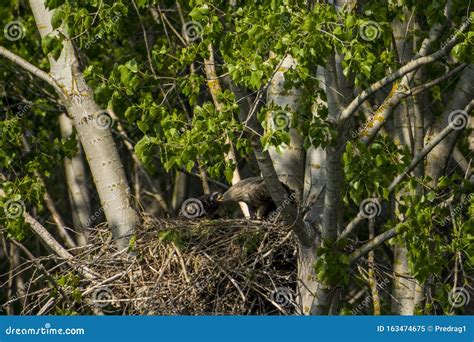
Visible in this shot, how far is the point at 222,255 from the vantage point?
14.3m

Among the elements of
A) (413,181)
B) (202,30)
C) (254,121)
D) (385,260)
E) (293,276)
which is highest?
(202,30)

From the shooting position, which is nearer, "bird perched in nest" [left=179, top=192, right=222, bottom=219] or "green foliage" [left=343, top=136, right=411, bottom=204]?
"green foliage" [left=343, top=136, right=411, bottom=204]

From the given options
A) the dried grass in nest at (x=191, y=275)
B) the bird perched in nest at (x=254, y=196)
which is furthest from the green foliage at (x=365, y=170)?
the bird perched in nest at (x=254, y=196)

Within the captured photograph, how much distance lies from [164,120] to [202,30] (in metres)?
0.96

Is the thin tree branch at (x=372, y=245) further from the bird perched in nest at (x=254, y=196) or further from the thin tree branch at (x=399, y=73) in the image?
the bird perched in nest at (x=254, y=196)

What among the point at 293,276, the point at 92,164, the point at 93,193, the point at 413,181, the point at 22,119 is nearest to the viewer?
the point at 413,181

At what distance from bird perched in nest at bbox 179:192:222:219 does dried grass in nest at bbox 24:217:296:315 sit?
828mm

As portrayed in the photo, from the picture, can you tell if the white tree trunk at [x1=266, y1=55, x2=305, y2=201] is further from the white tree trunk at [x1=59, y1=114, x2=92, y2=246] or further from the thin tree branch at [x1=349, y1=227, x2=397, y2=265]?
the white tree trunk at [x1=59, y1=114, x2=92, y2=246]

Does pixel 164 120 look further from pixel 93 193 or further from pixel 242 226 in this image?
pixel 93 193

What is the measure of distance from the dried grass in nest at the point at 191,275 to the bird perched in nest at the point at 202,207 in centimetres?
83

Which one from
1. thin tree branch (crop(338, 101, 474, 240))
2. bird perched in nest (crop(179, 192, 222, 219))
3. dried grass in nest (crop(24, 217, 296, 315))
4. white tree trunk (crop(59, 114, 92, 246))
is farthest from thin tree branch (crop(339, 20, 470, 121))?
white tree trunk (crop(59, 114, 92, 246))

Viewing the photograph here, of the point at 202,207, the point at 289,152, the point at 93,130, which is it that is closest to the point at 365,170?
the point at 289,152

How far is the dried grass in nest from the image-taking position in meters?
13.9

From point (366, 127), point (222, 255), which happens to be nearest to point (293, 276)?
point (222, 255)
